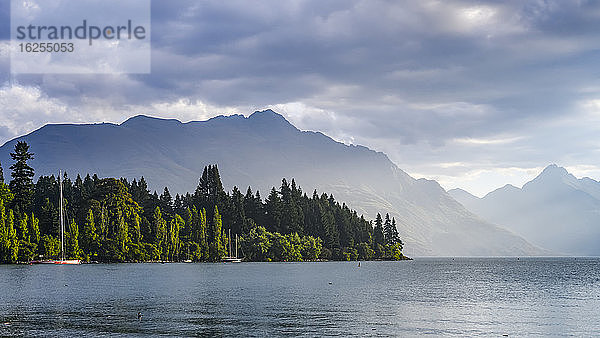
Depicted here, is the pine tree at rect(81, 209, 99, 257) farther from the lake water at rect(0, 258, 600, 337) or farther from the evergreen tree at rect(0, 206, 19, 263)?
the lake water at rect(0, 258, 600, 337)

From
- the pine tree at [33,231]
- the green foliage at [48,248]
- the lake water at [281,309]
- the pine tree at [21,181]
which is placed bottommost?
the lake water at [281,309]

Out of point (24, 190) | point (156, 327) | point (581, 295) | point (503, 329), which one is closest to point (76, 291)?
point (156, 327)

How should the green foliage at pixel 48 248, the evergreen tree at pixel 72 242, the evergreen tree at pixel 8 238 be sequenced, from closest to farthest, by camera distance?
the evergreen tree at pixel 8 238 → the green foliage at pixel 48 248 → the evergreen tree at pixel 72 242

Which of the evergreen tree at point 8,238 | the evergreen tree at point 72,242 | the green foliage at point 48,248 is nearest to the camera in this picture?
the evergreen tree at point 8,238

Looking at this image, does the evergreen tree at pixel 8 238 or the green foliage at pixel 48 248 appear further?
the green foliage at pixel 48 248

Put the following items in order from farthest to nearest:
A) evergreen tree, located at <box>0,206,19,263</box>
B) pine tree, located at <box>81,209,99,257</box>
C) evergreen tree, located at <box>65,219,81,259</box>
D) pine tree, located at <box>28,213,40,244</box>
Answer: pine tree, located at <box>81,209,99,257</box> → evergreen tree, located at <box>65,219,81,259</box> → pine tree, located at <box>28,213,40,244</box> → evergreen tree, located at <box>0,206,19,263</box>

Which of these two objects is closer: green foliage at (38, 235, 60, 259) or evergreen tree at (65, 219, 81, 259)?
green foliage at (38, 235, 60, 259)

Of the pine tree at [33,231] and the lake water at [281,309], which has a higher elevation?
the pine tree at [33,231]

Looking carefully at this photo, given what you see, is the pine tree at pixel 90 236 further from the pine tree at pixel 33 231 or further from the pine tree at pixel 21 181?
the pine tree at pixel 21 181

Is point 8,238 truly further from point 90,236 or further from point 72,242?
point 90,236

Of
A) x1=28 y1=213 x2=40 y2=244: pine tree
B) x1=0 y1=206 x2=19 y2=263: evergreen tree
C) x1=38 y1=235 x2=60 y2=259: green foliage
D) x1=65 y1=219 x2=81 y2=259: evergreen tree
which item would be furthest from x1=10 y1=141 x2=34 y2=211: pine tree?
x1=0 y1=206 x2=19 y2=263: evergreen tree

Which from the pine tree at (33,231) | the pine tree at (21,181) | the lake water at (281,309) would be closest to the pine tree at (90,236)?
the pine tree at (33,231)

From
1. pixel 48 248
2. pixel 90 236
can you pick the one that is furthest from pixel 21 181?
pixel 90 236

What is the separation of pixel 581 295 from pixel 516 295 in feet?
34.0
